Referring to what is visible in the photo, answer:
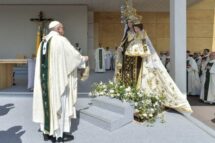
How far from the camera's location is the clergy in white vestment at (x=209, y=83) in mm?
9898

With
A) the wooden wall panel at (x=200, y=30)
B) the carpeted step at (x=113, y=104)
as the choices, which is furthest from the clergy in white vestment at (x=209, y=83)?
the wooden wall panel at (x=200, y=30)

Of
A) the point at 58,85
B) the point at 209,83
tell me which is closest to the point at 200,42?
the point at 209,83

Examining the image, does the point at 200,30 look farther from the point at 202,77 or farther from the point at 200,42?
the point at 202,77

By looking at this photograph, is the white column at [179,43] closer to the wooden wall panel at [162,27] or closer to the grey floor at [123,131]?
the grey floor at [123,131]

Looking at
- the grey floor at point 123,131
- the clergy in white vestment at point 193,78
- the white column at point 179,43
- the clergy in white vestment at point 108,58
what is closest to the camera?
the grey floor at point 123,131

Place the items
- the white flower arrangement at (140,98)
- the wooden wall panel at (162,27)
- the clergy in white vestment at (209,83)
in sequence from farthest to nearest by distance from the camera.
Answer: the wooden wall panel at (162,27) → the clergy in white vestment at (209,83) → the white flower arrangement at (140,98)

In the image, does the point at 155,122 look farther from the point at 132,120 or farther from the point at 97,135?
the point at 97,135

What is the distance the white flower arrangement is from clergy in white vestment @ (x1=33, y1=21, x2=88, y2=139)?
1.54 meters

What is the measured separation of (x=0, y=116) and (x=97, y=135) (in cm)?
236

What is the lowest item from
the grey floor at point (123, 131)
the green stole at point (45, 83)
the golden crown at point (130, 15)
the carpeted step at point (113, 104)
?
the grey floor at point (123, 131)

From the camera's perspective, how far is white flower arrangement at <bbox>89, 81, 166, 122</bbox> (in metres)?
6.09

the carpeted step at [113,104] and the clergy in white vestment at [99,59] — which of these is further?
the clergy in white vestment at [99,59]

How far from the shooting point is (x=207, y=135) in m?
5.36

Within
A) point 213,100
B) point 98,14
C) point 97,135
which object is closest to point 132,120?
point 97,135
